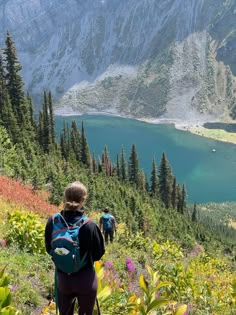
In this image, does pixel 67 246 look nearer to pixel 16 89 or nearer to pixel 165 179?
pixel 16 89

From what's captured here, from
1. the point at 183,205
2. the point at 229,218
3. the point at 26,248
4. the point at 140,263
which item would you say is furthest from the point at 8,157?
the point at 229,218

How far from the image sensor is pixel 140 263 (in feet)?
54.1

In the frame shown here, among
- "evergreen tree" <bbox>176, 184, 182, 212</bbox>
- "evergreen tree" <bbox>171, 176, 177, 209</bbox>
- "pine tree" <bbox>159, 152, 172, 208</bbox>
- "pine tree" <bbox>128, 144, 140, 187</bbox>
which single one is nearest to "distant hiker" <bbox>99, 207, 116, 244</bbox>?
"pine tree" <bbox>159, 152, 172, 208</bbox>

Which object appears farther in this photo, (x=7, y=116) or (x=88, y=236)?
(x=7, y=116)

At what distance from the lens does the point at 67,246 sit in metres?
5.93

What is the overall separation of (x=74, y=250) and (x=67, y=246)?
12 cm

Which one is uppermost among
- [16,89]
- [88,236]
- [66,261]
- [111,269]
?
[16,89]

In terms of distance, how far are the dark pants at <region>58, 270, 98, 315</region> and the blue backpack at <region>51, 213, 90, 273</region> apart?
178 mm

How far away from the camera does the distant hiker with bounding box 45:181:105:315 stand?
235 inches

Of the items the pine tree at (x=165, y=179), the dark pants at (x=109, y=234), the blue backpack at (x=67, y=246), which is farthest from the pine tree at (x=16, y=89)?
the blue backpack at (x=67, y=246)

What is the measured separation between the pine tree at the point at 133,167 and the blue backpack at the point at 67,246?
9363cm

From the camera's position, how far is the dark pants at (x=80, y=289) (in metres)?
6.18

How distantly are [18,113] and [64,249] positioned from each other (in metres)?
60.1

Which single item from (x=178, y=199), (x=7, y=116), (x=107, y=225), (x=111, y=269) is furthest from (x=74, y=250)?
(x=178, y=199)
